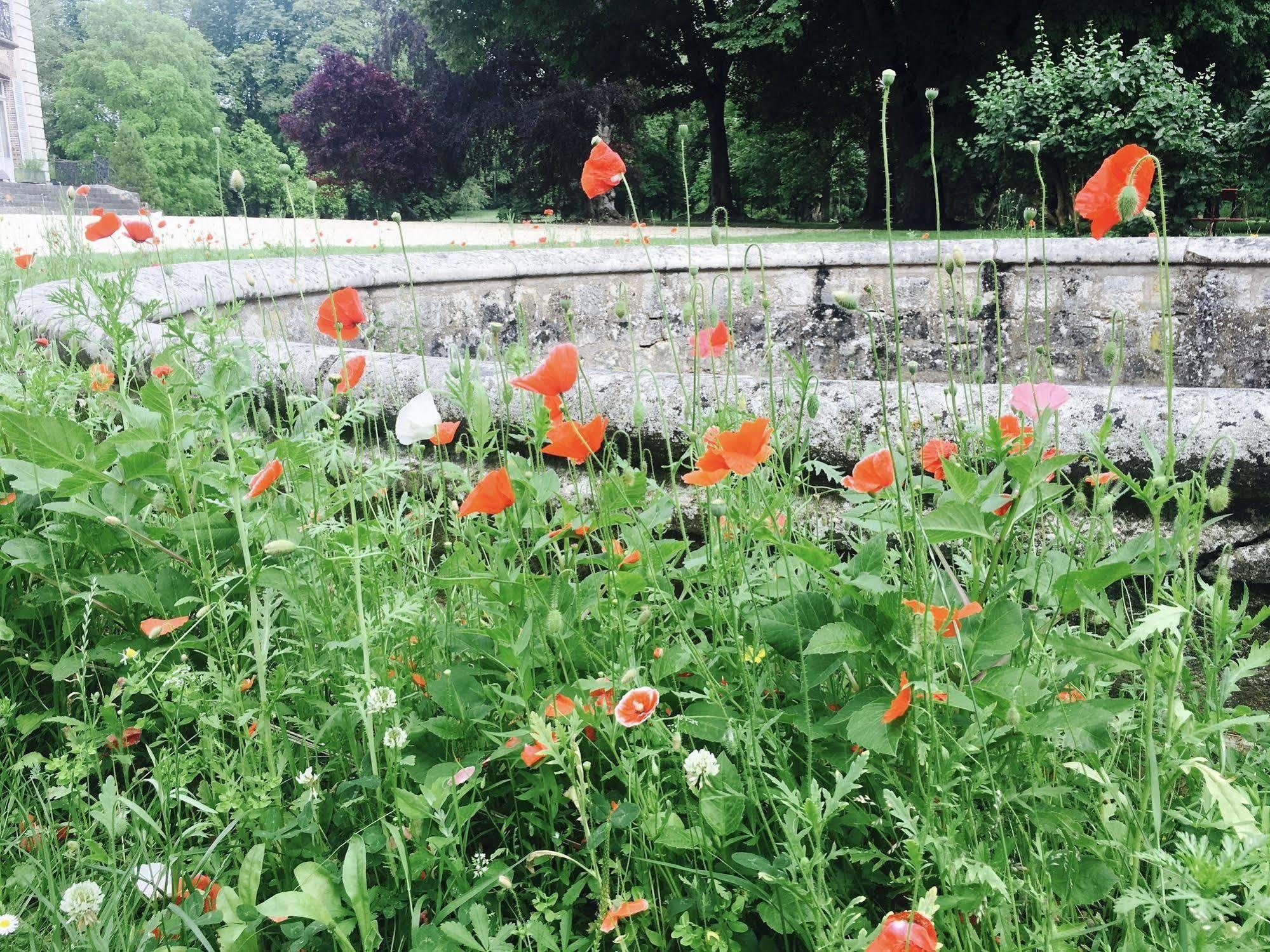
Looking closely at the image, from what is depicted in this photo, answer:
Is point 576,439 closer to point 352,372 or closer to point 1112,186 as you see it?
point 352,372

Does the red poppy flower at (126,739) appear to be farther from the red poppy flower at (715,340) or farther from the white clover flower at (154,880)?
the red poppy flower at (715,340)

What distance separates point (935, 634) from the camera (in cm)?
92

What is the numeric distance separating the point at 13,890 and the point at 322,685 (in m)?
0.44

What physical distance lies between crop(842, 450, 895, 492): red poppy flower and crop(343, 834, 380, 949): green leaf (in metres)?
0.68

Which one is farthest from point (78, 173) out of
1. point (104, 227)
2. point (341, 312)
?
point (341, 312)

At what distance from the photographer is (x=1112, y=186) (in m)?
1.19

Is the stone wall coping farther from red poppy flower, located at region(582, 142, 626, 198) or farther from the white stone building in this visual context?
the white stone building

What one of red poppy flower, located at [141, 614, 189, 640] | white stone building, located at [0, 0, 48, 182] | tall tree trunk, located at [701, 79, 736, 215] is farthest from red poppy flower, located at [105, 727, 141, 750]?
white stone building, located at [0, 0, 48, 182]

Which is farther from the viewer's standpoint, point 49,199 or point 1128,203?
point 49,199

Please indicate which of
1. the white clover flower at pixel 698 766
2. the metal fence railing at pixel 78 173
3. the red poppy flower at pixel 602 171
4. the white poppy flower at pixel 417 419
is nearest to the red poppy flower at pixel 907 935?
the white clover flower at pixel 698 766

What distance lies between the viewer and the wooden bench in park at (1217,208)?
8609mm

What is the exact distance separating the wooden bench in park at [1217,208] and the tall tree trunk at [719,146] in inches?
379

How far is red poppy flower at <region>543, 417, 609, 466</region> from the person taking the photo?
102 centimetres

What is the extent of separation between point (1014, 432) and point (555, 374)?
612 millimetres
